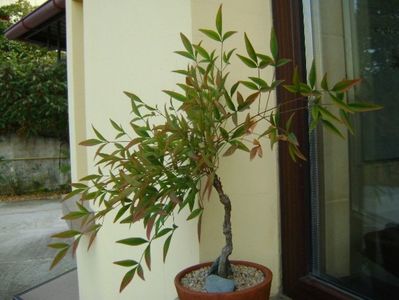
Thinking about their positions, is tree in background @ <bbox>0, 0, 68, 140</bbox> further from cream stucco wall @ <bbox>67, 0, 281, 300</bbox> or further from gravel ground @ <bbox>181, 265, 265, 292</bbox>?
gravel ground @ <bbox>181, 265, 265, 292</bbox>

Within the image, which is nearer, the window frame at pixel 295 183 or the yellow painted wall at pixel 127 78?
the window frame at pixel 295 183

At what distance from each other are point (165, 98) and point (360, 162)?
0.97m

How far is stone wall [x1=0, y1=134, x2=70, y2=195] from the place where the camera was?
38.4 ft

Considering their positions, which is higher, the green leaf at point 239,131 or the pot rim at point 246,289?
the green leaf at point 239,131

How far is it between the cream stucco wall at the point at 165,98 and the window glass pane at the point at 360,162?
233 millimetres

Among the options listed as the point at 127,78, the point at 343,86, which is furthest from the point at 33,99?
the point at 343,86

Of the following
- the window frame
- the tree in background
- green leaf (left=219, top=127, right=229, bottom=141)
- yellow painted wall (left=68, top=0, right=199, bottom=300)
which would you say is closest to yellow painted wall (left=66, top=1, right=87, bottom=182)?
yellow painted wall (left=68, top=0, right=199, bottom=300)

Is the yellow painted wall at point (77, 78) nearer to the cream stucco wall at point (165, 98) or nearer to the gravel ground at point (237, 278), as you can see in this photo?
the cream stucco wall at point (165, 98)

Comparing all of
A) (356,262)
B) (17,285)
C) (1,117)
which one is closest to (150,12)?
(356,262)

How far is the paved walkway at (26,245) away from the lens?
526 centimetres

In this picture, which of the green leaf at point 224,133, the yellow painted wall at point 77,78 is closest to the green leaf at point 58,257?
the green leaf at point 224,133

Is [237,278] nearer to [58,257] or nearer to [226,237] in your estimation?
[226,237]

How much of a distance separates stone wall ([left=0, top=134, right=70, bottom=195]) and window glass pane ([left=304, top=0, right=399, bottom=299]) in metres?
10.6

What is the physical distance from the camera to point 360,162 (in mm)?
1926
